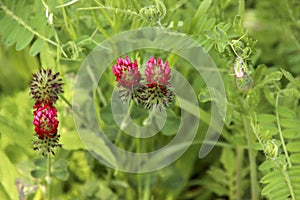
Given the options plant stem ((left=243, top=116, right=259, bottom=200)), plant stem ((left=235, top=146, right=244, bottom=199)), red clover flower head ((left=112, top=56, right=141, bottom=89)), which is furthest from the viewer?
plant stem ((left=235, top=146, right=244, bottom=199))

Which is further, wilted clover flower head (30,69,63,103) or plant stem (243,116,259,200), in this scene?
plant stem (243,116,259,200)

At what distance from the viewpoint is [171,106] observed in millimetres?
1273

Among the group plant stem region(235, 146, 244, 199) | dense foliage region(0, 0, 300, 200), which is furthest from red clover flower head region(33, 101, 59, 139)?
plant stem region(235, 146, 244, 199)

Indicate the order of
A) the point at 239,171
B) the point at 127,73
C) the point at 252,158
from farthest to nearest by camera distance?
the point at 239,171, the point at 252,158, the point at 127,73

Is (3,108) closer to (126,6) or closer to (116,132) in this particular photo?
(116,132)

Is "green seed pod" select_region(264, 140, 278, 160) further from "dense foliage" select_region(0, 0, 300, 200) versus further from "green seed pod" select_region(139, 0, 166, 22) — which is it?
"green seed pod" select_region(139, 0, 166, 22)

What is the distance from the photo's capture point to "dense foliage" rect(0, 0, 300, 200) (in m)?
1.07

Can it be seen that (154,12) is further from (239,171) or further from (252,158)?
(239,171)

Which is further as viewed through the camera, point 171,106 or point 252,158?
point 171,106

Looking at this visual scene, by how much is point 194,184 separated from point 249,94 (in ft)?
1.50

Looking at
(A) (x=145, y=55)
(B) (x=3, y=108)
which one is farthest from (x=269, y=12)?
(B) (x=3, y=108)

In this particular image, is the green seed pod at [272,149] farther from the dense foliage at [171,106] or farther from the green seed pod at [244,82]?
the green seed pod at [244,82]

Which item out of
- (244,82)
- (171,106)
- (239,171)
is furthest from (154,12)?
(239,171)

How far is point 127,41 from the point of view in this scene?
47.8 inches
